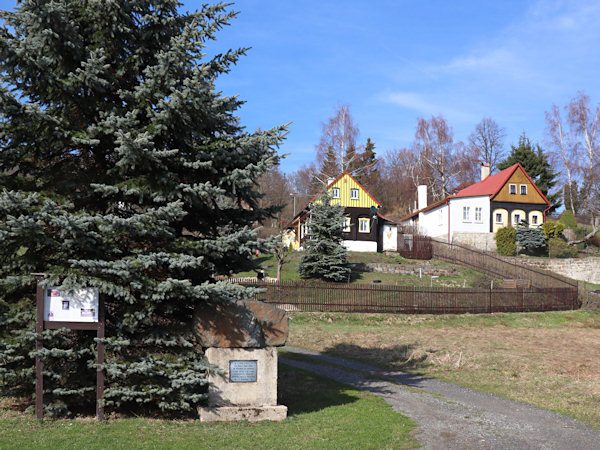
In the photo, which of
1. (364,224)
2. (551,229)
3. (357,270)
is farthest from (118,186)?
(551,229)

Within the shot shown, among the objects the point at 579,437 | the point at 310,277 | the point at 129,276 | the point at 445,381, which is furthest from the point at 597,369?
the point at 310,277

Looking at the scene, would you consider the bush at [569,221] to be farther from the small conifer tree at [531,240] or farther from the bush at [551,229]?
the small conifer tree at [531,240]

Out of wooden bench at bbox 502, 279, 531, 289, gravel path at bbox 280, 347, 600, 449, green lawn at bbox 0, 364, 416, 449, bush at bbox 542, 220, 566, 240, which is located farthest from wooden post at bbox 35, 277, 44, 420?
bush at bbox 542, 220, 566, 240

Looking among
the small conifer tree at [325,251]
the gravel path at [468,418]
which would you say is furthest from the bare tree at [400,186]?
the gravel path at [468,418]

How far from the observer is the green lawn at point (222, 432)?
23.5 ft

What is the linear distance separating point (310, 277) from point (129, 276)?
77.7ft

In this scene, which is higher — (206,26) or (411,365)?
(206,26)

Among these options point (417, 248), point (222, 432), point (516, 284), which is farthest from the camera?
point (417, 248)

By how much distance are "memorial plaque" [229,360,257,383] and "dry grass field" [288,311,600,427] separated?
591cm

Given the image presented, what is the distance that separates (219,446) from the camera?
7.25 metres

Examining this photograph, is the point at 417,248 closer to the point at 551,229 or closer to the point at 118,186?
the point at 551,229

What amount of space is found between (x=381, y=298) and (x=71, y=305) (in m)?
19.5

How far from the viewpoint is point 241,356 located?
8.90m

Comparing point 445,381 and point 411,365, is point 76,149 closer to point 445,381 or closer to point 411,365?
point 445,381
